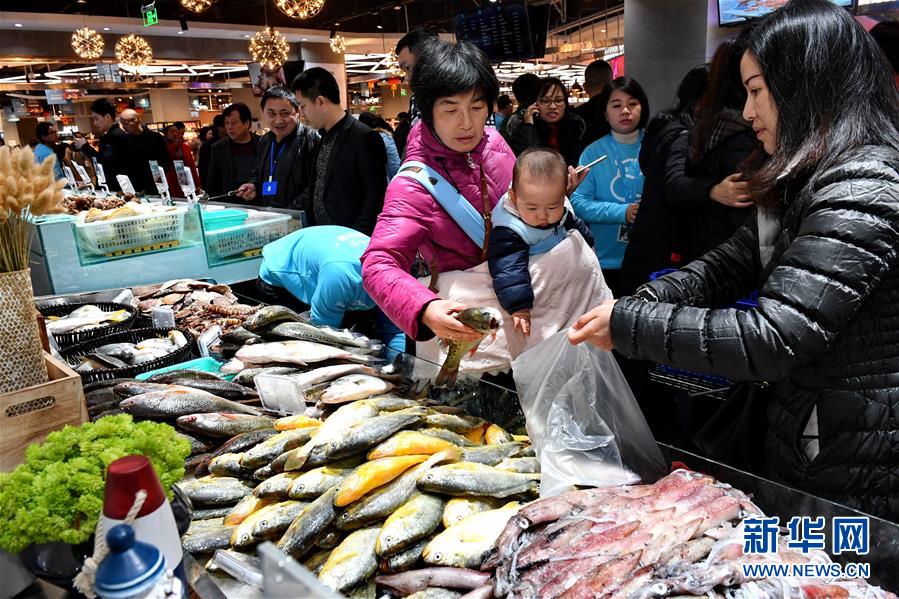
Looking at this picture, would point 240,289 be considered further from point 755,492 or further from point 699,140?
point 755,492

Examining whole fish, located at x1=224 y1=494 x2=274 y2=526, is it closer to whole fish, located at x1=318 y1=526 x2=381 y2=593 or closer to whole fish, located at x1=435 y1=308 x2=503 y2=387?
whole fish, located at x1=318 y1=526 x2=381 y2=593

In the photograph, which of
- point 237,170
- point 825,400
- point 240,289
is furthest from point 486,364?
point 237,170

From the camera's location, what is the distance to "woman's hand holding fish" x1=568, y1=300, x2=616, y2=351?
156cm

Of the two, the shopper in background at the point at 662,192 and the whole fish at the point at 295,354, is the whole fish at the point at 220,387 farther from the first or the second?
the shopper in background at the point at 662,192

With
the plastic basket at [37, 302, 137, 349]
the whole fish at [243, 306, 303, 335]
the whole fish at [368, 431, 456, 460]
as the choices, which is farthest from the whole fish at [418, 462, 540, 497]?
the plastic basket at [37, 302, 137, 349]

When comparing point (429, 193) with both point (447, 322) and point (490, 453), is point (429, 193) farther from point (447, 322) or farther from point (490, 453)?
point (490, 453)

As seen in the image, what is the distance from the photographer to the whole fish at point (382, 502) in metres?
1.47

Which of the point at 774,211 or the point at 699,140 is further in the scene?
the point at 699,140

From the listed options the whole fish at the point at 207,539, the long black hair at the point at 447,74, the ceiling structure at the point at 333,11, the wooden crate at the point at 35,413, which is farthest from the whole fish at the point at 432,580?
the ceiling structure at the point at 333,11

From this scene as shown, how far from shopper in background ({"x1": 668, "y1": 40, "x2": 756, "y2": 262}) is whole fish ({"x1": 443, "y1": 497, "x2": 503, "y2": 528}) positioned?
1.74 meters

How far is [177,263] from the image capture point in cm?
407

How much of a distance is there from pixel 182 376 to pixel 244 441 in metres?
0.64

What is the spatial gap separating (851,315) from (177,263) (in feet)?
12.2

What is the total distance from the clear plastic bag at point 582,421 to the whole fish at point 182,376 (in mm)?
1239
